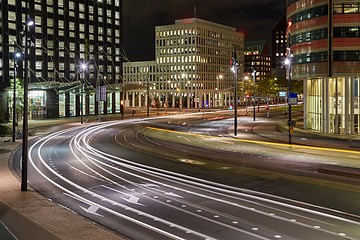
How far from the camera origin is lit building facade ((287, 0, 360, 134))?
50031 millimetres

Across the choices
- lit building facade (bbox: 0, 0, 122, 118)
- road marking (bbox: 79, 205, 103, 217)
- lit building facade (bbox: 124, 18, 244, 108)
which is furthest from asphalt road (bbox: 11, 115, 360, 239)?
lit building facade (bbox: 124, 18, 244, 108)

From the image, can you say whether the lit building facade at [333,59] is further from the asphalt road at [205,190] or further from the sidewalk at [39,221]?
the sidewalk at [39,221]

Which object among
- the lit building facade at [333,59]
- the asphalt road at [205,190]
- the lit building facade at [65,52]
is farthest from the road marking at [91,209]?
the lit building facade at [65,52]

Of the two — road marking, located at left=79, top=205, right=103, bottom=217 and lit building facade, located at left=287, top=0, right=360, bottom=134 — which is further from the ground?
lit building facade, located at left=287, top=0, right=360, bottom=134

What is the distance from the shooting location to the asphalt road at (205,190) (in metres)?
14.3

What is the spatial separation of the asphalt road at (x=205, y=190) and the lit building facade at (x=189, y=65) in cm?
12329

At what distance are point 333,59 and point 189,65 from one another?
359 ft

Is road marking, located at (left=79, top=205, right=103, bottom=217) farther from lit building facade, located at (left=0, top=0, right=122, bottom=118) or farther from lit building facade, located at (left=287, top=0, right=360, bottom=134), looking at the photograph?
lit building facade, located at (left=0, top=0, right=122, bottom=118)

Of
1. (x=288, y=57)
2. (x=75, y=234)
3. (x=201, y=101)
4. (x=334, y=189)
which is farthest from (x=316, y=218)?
(x=201, y=101)

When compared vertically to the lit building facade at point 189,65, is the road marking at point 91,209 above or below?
below

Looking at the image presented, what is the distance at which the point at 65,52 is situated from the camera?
10069 centimetres

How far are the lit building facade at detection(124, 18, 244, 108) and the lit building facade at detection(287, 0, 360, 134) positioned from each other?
3982 inches

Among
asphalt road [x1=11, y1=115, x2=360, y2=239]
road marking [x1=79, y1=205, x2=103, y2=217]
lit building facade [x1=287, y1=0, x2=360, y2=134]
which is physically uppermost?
lit building facade [x1=287, y1=0, x2=360, y2=134]

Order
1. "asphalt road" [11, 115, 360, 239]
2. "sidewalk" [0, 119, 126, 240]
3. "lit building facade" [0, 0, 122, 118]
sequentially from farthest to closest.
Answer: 1. "lit building facade" [0, 0, 122, 118]
2. "asphalt road" [11, 115, 360, 239]
3. "sidewalk" [0, 119, 126, 240]
